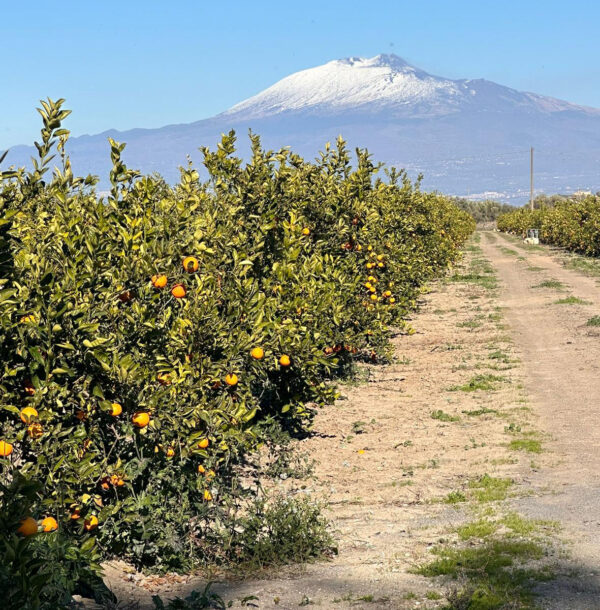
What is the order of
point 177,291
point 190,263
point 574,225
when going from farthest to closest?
point 574,225
point 190,263
point 177,291

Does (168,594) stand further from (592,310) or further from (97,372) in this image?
(592,310)

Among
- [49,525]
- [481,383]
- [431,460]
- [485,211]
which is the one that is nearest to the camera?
[49,525]

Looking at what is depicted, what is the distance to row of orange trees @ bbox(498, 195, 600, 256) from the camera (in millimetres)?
40625

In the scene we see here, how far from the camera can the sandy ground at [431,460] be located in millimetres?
5219

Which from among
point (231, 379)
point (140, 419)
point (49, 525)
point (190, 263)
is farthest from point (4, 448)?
point (231, 379)

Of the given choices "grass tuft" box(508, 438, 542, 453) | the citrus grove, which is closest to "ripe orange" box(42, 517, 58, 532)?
the citrus grove

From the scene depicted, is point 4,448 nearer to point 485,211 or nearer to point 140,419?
point 140,419

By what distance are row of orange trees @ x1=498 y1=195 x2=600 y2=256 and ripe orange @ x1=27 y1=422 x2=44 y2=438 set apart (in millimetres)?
38402

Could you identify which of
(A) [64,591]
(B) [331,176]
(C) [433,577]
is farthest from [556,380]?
(A) [64,591]

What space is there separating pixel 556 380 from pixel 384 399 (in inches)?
111

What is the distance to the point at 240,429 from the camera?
19.3ft

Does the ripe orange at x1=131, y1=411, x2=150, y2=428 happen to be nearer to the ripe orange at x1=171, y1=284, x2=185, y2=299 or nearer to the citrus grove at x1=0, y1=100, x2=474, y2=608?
the citrus grove at x1=0, y1=100, x2=474, y2=608

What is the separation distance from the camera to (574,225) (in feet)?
148

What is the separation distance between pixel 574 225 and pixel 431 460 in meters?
39.6
